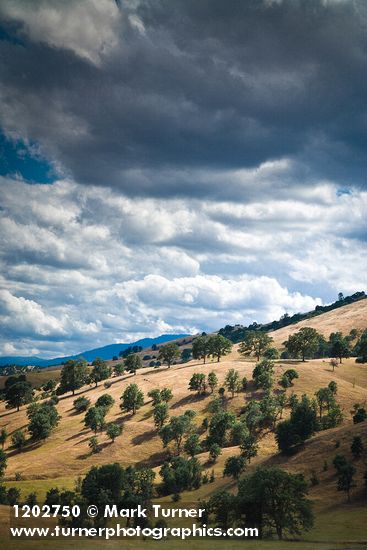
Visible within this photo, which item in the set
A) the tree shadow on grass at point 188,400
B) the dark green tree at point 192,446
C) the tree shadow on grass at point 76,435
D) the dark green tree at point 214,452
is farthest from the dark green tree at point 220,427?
the tree shadow on grass at point 76,435

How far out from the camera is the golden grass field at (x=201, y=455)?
205ft

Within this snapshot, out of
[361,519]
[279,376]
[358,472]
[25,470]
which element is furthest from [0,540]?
[279,376]

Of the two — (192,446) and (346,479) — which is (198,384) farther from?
(346,479)

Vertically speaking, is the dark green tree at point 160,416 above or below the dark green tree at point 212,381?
below

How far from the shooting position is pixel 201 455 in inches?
5138

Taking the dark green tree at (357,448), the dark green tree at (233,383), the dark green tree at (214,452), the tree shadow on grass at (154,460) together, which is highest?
the dark green tree at (233,383)

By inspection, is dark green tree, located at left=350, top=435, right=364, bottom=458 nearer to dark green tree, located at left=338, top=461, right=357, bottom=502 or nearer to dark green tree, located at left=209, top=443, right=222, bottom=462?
dark green tree, located at left=338, top=461, right=357, bottom=502

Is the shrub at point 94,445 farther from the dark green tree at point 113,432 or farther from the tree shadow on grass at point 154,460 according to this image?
the tree shadow on grass at point 154,460

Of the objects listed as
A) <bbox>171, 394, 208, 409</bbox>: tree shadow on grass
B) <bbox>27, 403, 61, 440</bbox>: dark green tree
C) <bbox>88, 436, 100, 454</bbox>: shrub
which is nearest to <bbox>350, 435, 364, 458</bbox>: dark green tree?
<bbox>171, 394, 208, 409</bbox>: tree shadow on grass

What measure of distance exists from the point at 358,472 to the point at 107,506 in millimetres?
52379

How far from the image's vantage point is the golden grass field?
2455 inches

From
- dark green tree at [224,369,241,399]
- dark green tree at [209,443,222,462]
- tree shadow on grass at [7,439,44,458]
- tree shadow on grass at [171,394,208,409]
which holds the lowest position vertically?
tree shadow on grass at [7,439,44,458]

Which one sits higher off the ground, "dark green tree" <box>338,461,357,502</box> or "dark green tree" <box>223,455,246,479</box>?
"dark green tree" <box>338,461,357,502</box>

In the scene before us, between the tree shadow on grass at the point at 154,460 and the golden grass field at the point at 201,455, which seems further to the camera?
the tree shadow on grass at the point at 154,460
